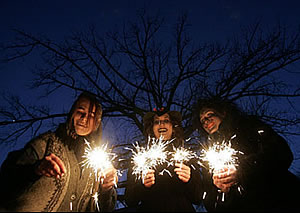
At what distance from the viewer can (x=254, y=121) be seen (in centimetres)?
379

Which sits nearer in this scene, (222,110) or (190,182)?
(190,182)

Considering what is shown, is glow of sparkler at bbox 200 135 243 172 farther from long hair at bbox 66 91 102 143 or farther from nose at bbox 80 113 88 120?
nose at bbox 80 113 88 120

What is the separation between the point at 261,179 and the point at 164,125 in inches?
76.5

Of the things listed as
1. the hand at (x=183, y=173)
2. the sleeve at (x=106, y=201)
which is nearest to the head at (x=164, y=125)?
the hand at (x=183, y=173)

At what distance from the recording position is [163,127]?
4.31 meters

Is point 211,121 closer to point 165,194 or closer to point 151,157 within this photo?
point 151,157

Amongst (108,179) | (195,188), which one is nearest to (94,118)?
(108,179)

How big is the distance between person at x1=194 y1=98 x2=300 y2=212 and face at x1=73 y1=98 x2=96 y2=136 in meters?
2.17

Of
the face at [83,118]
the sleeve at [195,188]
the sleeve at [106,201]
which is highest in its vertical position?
the face at [83,118]

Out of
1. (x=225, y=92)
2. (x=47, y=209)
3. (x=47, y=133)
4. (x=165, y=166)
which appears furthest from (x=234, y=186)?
(x=225, y=92)

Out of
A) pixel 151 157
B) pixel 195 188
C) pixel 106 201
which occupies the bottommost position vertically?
pixel 106 201

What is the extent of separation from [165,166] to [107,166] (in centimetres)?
120

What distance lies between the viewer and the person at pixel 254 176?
2953mm

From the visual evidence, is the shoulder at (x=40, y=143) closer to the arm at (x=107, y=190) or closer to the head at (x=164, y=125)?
the arm at (x=107, y=190)
